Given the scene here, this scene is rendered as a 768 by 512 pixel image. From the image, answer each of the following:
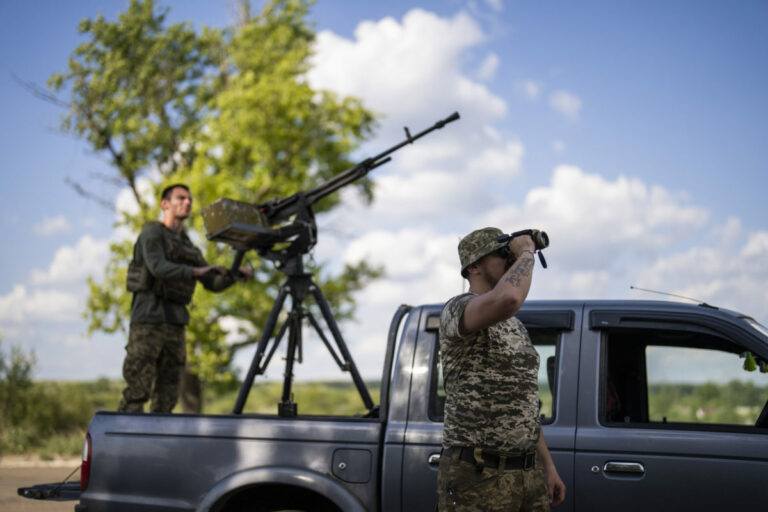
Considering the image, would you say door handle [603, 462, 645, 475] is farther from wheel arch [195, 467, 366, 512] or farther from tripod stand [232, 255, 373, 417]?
tripod stand [232, 255, 373, 417]

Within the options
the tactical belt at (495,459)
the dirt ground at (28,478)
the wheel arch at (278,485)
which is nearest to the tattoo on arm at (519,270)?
the tactical belt at (495,459)

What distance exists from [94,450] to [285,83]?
15.8 meters

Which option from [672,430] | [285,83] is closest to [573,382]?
[672,430]

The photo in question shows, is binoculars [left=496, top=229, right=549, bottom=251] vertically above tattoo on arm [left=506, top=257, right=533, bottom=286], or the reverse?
binoculars [left=496, top=229, right=549, bottom=251]

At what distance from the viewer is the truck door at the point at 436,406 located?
3.32 metres

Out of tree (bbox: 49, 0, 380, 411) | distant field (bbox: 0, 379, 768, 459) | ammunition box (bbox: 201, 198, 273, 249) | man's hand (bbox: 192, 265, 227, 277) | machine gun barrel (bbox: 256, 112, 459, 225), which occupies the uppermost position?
tree (bbox: 49, 0, 380, 411)

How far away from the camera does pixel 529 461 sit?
110 inches

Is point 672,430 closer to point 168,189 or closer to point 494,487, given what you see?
point 494,487

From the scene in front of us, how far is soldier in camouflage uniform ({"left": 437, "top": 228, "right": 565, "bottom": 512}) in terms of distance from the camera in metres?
2.68

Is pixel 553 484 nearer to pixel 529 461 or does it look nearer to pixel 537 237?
pixel 529 461

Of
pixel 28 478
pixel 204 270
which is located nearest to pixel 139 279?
pixel 204 270

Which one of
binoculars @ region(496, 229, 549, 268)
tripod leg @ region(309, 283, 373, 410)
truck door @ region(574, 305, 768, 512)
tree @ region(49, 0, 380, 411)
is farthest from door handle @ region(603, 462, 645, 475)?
tree @ region(49, 0, 380, 411)

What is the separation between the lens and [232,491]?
11.7 feet

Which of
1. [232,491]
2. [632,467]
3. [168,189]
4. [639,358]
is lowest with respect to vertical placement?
[232,491]
